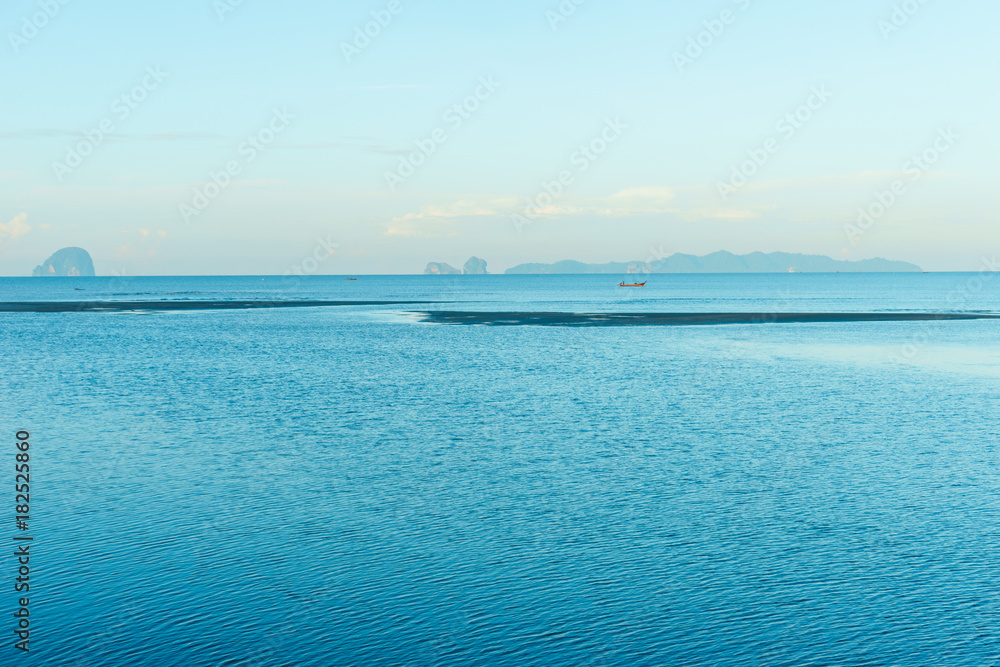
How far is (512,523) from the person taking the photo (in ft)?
73.3

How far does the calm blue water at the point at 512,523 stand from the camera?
51.2ft

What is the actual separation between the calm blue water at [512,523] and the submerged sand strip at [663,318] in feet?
204

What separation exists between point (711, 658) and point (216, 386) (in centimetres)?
4100

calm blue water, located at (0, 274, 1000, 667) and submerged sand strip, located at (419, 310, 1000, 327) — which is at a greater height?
submerged sand strip, located at (419, 310, 1000, 327)

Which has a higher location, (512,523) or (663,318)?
(663,318)

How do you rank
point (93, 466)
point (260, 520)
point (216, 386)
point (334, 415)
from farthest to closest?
point (216, 386) → point (334, 415) → point (93, 466) → point (260, 520)

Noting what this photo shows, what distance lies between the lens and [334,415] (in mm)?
39812

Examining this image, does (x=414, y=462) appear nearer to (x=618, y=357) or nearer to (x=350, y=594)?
(x=350, y=594)

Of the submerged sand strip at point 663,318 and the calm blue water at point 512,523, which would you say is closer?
the calm blue water at point 512,523

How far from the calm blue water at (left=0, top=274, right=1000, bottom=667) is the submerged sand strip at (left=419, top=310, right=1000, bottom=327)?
204 feet

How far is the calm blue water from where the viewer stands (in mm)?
15594

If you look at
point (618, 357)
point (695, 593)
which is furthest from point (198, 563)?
point (618, 357)

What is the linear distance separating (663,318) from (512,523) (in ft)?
345

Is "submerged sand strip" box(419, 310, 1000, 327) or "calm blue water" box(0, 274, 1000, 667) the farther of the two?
"submerged sand strip" box(419, 310, 1000, 327)
